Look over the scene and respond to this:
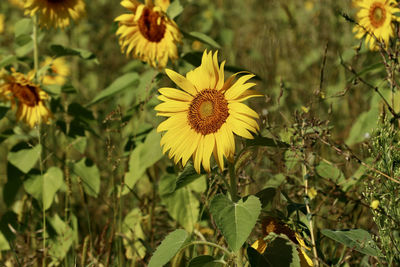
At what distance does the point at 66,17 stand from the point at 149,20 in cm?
72

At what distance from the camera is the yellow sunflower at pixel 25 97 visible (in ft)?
8.87

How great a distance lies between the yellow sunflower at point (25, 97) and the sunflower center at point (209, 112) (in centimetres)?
126

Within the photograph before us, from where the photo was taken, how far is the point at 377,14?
252cm

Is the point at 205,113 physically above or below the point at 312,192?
above

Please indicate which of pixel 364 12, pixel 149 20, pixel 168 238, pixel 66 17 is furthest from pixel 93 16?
pixel 168 238

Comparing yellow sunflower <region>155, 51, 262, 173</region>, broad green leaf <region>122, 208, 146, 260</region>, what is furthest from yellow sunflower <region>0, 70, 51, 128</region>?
yellow sunflower <region>155, 51, 262, 173</region>

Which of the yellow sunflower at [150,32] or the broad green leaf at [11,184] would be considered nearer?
the yellow sunflower at [150,32]

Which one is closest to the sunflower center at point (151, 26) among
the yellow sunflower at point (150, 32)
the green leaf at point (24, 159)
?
the yellow sunflower at point (150, 32)

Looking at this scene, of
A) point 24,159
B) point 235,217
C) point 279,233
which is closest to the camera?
point 235,217

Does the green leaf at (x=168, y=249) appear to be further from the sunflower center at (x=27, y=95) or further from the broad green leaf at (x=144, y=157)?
the sunflower center at (x=27, y=95)

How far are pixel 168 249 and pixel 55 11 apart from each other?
1871 millimetres

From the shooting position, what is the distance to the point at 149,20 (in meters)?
2.63

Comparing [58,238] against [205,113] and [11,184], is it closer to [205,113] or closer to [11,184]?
[11,184]

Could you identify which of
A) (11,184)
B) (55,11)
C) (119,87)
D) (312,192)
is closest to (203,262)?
(312,192)
